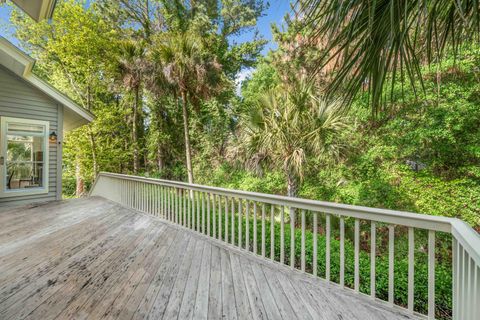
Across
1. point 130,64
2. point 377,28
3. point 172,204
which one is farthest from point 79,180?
point 377,28

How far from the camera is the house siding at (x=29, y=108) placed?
17.1ft

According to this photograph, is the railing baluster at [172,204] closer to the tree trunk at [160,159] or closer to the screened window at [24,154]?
the screened window at [24,154]

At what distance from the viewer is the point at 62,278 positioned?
2.27 m

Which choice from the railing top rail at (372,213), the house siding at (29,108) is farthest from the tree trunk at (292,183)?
the house siding at (29,108)

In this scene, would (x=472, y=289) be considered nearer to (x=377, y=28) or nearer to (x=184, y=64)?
(x=377, y=28)

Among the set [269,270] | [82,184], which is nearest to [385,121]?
[269,270]

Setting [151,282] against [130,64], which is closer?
[151,282]

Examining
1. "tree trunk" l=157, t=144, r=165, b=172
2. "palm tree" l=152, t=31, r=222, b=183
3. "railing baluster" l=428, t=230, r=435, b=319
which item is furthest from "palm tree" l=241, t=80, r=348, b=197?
"tree trunk" l=157, t=144, r=165, b=172

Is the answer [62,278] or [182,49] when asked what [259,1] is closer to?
[182,49]

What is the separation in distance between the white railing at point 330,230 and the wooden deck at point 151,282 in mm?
247

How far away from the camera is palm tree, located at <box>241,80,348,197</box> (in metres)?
4.34

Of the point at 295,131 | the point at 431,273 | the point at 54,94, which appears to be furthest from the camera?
the point at 54,94

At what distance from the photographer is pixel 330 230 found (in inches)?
107

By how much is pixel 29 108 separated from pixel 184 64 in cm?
405
